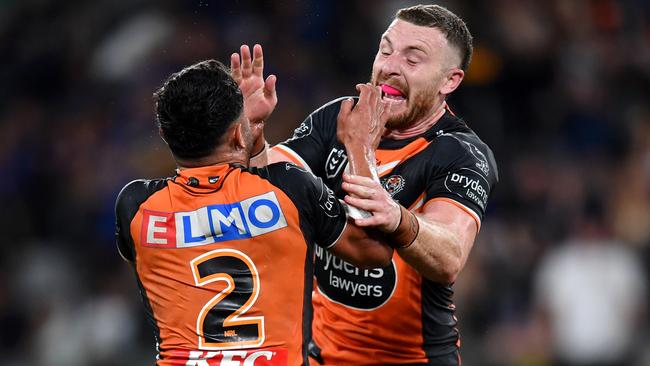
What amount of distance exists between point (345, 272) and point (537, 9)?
6.99 meters

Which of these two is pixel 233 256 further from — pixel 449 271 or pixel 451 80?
pixel 451 80

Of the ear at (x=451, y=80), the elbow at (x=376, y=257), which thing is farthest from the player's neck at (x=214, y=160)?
the ear at (x=451, y=80)

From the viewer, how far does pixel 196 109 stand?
4062mm

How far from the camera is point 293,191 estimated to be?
4102 millimetres

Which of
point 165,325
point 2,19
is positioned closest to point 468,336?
point 165,325

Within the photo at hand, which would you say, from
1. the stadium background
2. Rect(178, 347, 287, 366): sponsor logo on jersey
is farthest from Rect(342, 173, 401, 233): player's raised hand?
the stadium background

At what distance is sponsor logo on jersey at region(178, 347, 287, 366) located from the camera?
160 inches

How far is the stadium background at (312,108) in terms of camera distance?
9680mm

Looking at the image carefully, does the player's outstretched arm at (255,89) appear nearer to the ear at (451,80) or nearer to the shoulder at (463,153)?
the shoulder at (463,153)

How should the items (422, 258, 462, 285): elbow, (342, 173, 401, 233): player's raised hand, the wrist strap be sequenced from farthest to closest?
(422, 258, 462, 285): elbow → the wrist strap → (342, 173, 401, 233): player's raised hand

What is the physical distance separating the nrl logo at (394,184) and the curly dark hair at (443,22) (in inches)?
31.2

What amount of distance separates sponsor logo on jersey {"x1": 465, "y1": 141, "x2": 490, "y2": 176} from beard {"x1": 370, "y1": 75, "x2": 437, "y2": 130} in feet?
1.10

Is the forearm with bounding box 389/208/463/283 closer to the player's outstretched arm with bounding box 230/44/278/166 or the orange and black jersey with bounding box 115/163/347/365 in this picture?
the orange and black jersey with bounding box 115/163/347/365

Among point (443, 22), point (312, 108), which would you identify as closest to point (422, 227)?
point (443, 22)
